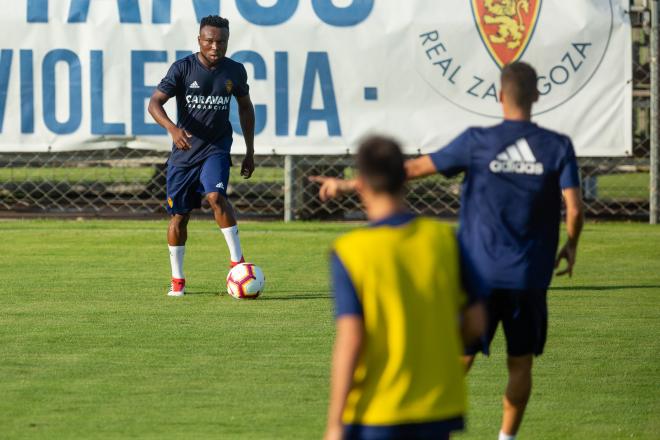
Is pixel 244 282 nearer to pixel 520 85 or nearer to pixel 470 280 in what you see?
pixel 520 85

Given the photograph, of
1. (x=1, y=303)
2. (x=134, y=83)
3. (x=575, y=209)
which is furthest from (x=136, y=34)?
(x=575, y=209)

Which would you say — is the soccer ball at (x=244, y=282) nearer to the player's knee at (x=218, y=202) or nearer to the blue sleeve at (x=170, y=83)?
the player's knee at (x=218, y=202)

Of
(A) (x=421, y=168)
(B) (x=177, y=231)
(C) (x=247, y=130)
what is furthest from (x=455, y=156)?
(C) (x=247, y=130)

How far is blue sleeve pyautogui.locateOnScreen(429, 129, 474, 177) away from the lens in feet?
16.8

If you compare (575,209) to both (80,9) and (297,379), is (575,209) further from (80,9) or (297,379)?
(80,9)

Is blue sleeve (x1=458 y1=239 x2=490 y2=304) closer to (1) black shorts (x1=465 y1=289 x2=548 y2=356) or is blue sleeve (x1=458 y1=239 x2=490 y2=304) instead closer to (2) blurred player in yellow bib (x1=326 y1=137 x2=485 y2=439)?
(2) blurred player in yellow bib (x1=326 y1=137 x2=485 y2=439)

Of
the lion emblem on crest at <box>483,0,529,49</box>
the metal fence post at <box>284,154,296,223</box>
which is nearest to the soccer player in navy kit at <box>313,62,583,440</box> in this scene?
the lion emblem on crest at <box>483,0,529,49</box>

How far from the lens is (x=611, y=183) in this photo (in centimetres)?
2428

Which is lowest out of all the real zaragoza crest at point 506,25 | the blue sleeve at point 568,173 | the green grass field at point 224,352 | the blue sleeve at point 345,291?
the green grass field at point 224,352

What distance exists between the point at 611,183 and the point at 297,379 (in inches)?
724

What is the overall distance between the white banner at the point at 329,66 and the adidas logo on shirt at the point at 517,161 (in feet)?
30.5

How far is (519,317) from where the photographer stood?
5.29 m

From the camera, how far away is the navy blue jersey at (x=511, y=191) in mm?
5141

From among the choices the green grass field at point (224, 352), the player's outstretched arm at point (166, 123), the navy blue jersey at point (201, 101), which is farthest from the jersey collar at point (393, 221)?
the navy blue jersey at point (201, 101)
